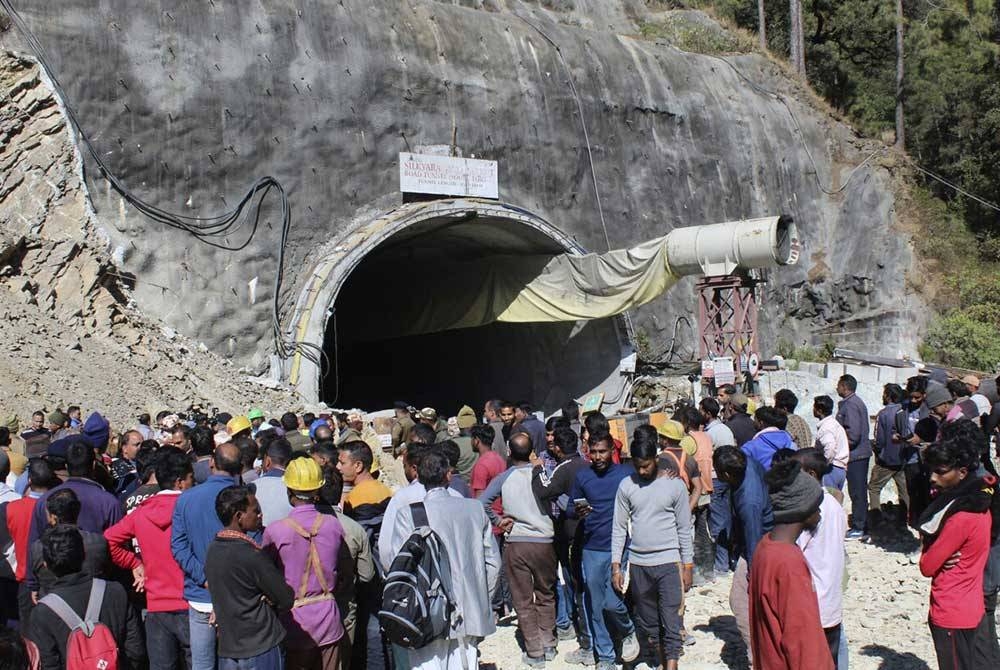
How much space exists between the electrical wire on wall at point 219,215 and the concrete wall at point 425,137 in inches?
5.3

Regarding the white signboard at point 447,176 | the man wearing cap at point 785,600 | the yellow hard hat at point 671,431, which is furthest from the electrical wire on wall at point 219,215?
the man wearing cap at point 785,600

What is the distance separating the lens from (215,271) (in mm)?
16422

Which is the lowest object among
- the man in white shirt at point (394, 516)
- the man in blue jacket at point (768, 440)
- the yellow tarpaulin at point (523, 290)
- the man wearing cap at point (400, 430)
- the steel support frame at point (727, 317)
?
the man in white shirt at point (394, 516)

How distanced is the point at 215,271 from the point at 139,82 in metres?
3.15

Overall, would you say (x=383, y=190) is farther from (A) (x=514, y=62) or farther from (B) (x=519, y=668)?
(B) (x=519, y=668)

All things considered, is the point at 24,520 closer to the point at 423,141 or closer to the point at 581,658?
the point at 581,658

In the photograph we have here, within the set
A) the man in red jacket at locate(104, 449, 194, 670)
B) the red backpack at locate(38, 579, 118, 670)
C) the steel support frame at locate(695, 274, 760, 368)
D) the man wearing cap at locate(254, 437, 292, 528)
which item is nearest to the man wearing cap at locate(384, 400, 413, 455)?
the man wearing cap at locate(254, 437, 292, 528)

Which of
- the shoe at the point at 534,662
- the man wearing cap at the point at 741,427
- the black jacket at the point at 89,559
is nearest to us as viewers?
the black jacket at the point at 89,559

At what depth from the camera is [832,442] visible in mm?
9484

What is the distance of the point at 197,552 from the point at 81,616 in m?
0.83

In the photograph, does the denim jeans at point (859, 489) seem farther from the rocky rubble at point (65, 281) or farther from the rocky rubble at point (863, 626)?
the rocky rubble at point (65, 281)

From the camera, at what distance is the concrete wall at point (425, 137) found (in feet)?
51.9

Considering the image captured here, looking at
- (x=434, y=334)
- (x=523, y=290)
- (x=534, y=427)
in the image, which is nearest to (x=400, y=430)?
(x=534, y=427)

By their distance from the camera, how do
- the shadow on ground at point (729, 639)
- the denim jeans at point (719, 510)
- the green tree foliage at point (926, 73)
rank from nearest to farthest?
the shadow on ground at point (729, 639) < the denim jeans at point (719, 510) < the green tree foliage at point (926, 73)
